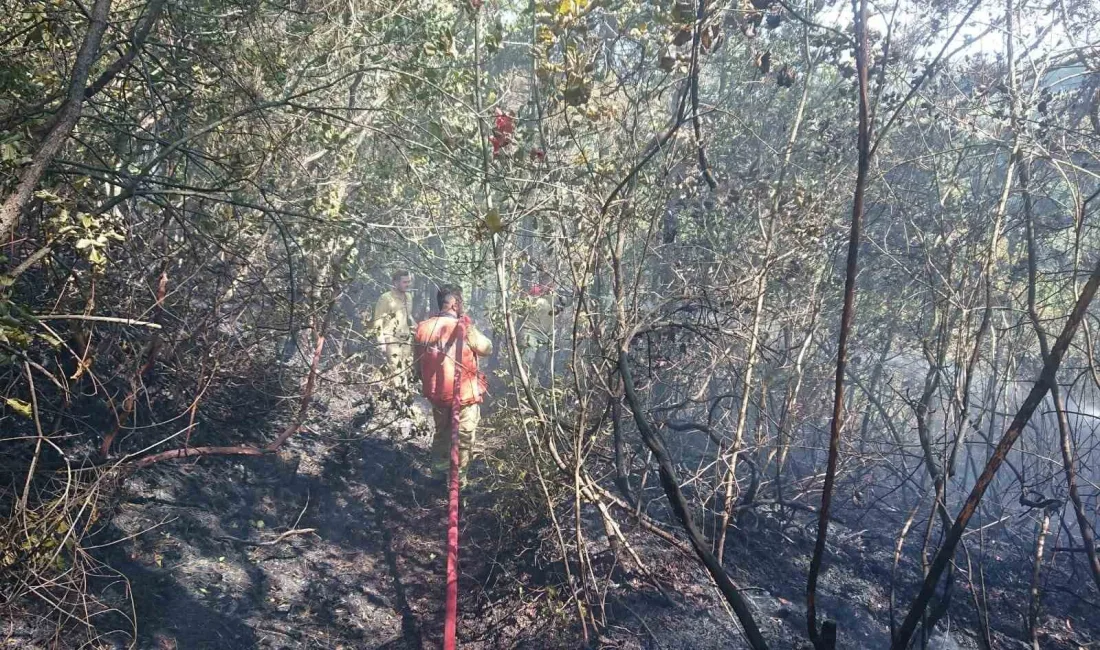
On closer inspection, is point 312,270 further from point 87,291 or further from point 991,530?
point 991,530

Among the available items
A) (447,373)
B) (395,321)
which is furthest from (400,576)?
(395,321)

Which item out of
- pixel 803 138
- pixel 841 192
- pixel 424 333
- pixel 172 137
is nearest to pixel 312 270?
pixel 424 333

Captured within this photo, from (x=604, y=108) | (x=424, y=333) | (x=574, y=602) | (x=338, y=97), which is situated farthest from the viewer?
(x=424, y=333)

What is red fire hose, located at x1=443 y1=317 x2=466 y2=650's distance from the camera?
4105 mm

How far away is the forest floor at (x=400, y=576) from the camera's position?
441 centimetres

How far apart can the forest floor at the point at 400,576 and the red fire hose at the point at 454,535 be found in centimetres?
45

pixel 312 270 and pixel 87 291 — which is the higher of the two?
pixel 312 270

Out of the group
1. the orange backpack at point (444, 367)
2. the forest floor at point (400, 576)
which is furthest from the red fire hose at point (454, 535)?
the forest floor at point (400, 576)

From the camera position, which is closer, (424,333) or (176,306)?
(176,306)

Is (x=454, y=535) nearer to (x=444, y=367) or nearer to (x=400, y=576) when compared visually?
(x=400, y=576)

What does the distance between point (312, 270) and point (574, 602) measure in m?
3.50

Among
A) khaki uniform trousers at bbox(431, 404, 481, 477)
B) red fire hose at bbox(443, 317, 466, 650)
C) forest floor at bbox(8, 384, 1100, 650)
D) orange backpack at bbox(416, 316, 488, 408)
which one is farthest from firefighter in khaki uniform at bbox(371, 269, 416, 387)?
forest floor at bbox(8, 384, 1100, 650)

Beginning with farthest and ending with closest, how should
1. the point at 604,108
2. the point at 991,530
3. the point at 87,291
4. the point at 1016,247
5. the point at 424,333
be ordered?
the point at 1016,247
the point at 991,530
the point at 424,333
the point at 604,108
the point at 87,291

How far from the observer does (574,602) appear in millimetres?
4730
